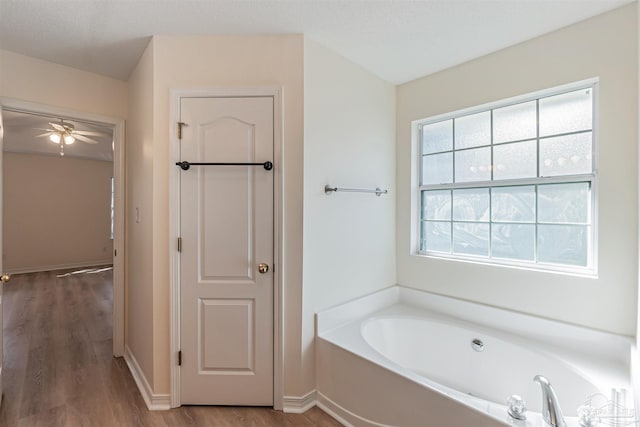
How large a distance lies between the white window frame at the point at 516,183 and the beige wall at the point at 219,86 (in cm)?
120

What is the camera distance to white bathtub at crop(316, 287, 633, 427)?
1.45m

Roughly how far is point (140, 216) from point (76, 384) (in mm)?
1304

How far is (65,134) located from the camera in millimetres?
3699

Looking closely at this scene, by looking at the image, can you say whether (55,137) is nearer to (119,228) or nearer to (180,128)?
(119,228)

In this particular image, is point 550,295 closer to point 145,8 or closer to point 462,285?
point 462,285

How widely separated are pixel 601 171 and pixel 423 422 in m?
1.70

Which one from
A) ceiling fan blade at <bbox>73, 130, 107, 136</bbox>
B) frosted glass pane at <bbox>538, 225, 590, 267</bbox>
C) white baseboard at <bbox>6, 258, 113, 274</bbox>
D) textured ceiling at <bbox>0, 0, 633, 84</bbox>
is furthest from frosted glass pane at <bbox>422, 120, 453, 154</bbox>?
white baseboard at <bbox>6, 258, 113, 274</bbox>

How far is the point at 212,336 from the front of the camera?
1.93 m

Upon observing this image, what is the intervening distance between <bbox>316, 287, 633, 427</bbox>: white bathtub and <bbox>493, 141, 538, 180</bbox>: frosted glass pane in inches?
38.0

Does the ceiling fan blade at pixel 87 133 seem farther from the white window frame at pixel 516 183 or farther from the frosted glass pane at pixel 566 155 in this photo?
the frosted glass pane at pixel 566 155

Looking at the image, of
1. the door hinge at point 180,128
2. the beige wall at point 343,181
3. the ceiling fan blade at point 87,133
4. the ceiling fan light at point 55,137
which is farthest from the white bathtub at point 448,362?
the ceiling fan blade at point 87,133

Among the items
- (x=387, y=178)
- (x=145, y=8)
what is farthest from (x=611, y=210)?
(x=145, y=8)

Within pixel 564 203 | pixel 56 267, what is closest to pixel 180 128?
pixel 564 203

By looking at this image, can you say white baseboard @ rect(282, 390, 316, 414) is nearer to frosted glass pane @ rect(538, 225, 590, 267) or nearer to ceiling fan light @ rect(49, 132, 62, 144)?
frosted glass pane @ rect(538, 225, 590, 267)
